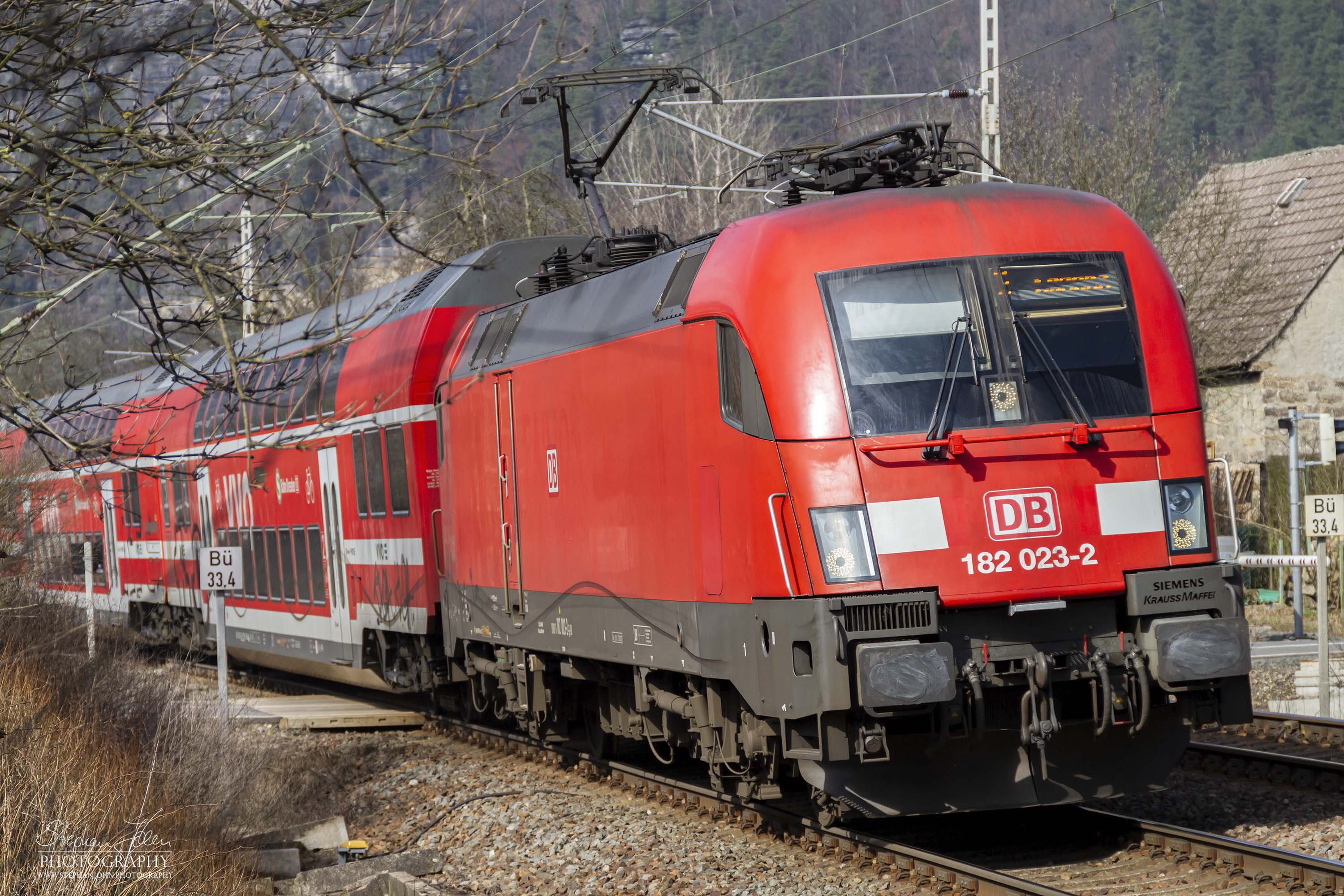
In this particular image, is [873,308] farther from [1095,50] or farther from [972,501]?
[1095,50]

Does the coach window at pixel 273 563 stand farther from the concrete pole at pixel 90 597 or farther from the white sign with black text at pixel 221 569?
the white sign with black text at pixel 221 569

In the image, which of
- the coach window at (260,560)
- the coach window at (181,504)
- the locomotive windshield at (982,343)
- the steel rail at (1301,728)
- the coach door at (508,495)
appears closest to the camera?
the locomotive windshield at (982,343)

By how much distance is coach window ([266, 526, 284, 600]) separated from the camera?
61.0 ft

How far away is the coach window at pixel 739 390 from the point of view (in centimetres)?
820

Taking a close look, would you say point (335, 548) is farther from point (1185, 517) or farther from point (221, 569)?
point (1185, 517)

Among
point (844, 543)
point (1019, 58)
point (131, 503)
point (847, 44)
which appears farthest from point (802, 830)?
point (131, 503)

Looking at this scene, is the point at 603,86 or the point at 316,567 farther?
the point at 316,567

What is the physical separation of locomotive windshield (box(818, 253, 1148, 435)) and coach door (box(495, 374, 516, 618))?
4190mm

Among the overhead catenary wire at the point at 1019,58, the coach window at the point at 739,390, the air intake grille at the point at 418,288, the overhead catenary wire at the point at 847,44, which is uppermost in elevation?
the overhead catenary wire at the point at 847,44

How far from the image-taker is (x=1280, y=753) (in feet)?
36.2

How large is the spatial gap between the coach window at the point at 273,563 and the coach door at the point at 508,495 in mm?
7165

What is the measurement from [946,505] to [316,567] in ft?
35.8
